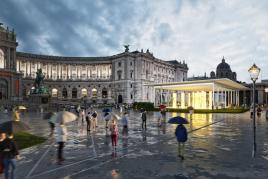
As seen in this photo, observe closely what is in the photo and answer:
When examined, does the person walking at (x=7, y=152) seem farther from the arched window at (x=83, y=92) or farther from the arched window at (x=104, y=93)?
the arched window at (x=83, y=92)

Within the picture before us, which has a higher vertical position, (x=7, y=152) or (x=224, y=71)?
(x=224, y=71)

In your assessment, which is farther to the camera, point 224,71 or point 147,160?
point 224,71

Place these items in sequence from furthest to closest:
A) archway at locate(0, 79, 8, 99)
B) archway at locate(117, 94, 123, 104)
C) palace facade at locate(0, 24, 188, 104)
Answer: archway at locate(117, 94, 123, 104), palace facade at locate(0, 24, 188, 104), archway at locate(0, 79, 8, 99)

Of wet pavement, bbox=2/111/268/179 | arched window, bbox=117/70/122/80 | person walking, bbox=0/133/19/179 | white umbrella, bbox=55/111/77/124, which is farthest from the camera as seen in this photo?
arched window, bbox=117/70/122/80

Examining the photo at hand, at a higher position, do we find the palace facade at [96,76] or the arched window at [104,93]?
the palace facade at [96,76]

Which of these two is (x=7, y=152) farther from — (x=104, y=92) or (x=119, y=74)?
(x=104, y=92)

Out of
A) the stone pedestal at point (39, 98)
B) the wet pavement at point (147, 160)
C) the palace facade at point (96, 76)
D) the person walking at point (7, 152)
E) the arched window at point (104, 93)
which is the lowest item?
the wet pavement at point (147, 160)

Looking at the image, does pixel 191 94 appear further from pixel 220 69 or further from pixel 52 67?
pixel 220 69

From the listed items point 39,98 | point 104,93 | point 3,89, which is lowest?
point 39,98

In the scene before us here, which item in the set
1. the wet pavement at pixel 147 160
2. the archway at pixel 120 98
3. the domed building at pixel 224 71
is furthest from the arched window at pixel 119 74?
the wet pavement at pixel 147 160

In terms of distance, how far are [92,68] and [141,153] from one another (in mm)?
122677

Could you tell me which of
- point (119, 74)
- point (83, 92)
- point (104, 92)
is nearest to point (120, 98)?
point (104, 92)

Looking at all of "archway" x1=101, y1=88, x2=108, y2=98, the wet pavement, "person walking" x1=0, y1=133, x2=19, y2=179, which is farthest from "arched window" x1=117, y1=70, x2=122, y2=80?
"person walking" x1=0, y1=133, x2=19, y2=179

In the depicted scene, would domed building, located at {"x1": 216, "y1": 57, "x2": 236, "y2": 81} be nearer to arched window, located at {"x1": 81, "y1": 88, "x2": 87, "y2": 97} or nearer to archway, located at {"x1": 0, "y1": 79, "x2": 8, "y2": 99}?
arched window, located at {"x1": 81, "y1": 88, "x2": 87, "y2": 97}
